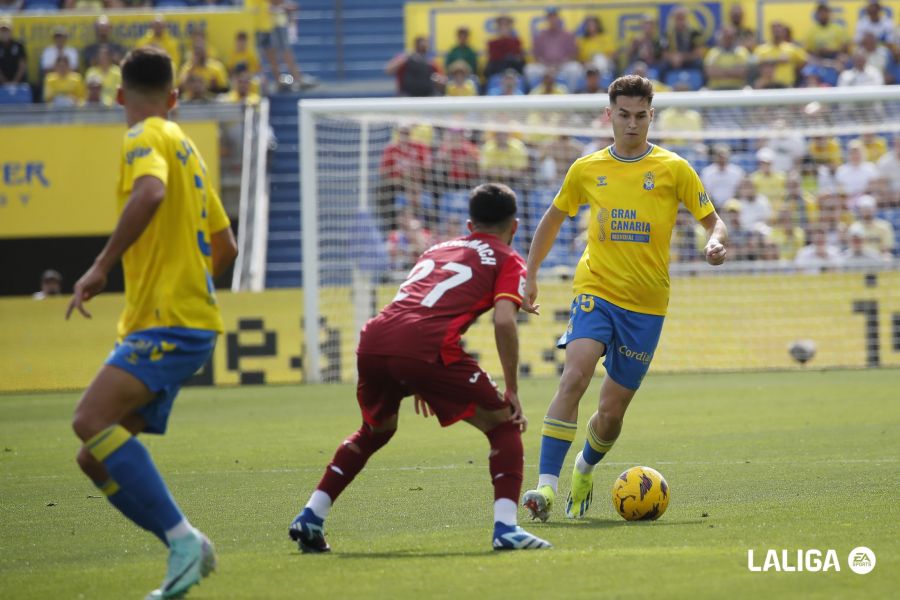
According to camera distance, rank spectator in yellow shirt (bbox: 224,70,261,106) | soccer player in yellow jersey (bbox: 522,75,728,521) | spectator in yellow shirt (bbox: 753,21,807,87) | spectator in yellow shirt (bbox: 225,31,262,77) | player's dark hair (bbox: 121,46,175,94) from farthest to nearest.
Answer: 1. spectator in yellow shirt (bbox: 225,31,262,77)
2. spectator in yellow shirt (bbox: 753,21,807,87)
3. spectator in yellow shirt (bbox: 224,70,261,106)
4. soccer player in yellow jersey (bbox: 522,75,728,521)
5. player's dark hair (bbox: 121,46,175,94)

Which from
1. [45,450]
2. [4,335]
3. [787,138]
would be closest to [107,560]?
[45,450]

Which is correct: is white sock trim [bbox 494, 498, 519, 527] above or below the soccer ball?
above

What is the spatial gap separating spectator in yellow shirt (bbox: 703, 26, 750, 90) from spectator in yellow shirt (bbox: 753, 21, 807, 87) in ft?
0.94

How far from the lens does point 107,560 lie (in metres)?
6.50

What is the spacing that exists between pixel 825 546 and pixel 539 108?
40.8 feet

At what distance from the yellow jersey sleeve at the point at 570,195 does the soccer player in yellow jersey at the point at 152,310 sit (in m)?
2.77

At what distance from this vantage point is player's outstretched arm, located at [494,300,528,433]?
6438 millimetres

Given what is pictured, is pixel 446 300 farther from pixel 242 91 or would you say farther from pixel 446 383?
pixel 242 91

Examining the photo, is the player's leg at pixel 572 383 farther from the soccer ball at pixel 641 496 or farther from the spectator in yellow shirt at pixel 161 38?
the spectator in yellow shirt at pixel 161 38

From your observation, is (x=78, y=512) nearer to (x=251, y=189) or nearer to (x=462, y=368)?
(x=462, y=368)

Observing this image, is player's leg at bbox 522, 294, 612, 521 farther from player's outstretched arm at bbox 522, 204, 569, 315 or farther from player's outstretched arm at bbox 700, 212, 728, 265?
player's outstretched arm at bbox 700, 212, 728, 265

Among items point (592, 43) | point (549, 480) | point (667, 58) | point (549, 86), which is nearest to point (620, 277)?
point (549, 480)

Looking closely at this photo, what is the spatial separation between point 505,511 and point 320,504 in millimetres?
865

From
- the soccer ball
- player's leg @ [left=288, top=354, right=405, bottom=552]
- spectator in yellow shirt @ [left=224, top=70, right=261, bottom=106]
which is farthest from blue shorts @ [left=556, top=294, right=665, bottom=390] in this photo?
spectator in yellow shirt @ [left=224, top=70, right=261, bottom=106]
